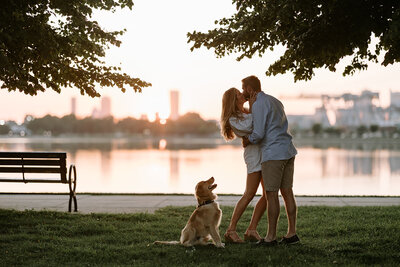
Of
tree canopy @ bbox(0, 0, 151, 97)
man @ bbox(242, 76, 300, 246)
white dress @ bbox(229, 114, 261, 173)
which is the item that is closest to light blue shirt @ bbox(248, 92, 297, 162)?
man @ bbox(242, 76, 300, 246)

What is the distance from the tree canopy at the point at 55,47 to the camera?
7.81m

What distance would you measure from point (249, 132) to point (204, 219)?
115 centimetres

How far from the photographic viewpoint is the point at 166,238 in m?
7.03

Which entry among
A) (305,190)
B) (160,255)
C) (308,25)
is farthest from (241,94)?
(305,190)

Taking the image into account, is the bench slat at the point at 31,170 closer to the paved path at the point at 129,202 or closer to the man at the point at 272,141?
the paved path at the point at 129,202

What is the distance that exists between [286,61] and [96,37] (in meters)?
3.58

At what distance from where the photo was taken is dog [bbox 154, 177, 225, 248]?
603 centimetres

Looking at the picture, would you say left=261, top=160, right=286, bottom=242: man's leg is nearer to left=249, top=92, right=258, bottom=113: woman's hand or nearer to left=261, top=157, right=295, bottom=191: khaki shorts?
left=261, top=157, right=295, bottom=191: khaki shorts

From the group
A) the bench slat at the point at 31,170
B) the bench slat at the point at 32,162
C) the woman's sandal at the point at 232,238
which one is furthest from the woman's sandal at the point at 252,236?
the bench slat at the point at 32,162

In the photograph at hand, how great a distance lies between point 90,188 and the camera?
20.0 metres

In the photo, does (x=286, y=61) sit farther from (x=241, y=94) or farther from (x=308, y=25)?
(x=241, y=94)

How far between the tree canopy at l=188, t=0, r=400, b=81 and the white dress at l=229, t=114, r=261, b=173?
4.56 ft

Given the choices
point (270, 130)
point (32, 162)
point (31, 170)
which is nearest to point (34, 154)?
point (32, 162)

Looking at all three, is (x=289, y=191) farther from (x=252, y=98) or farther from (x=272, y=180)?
(x=252, y=98)
